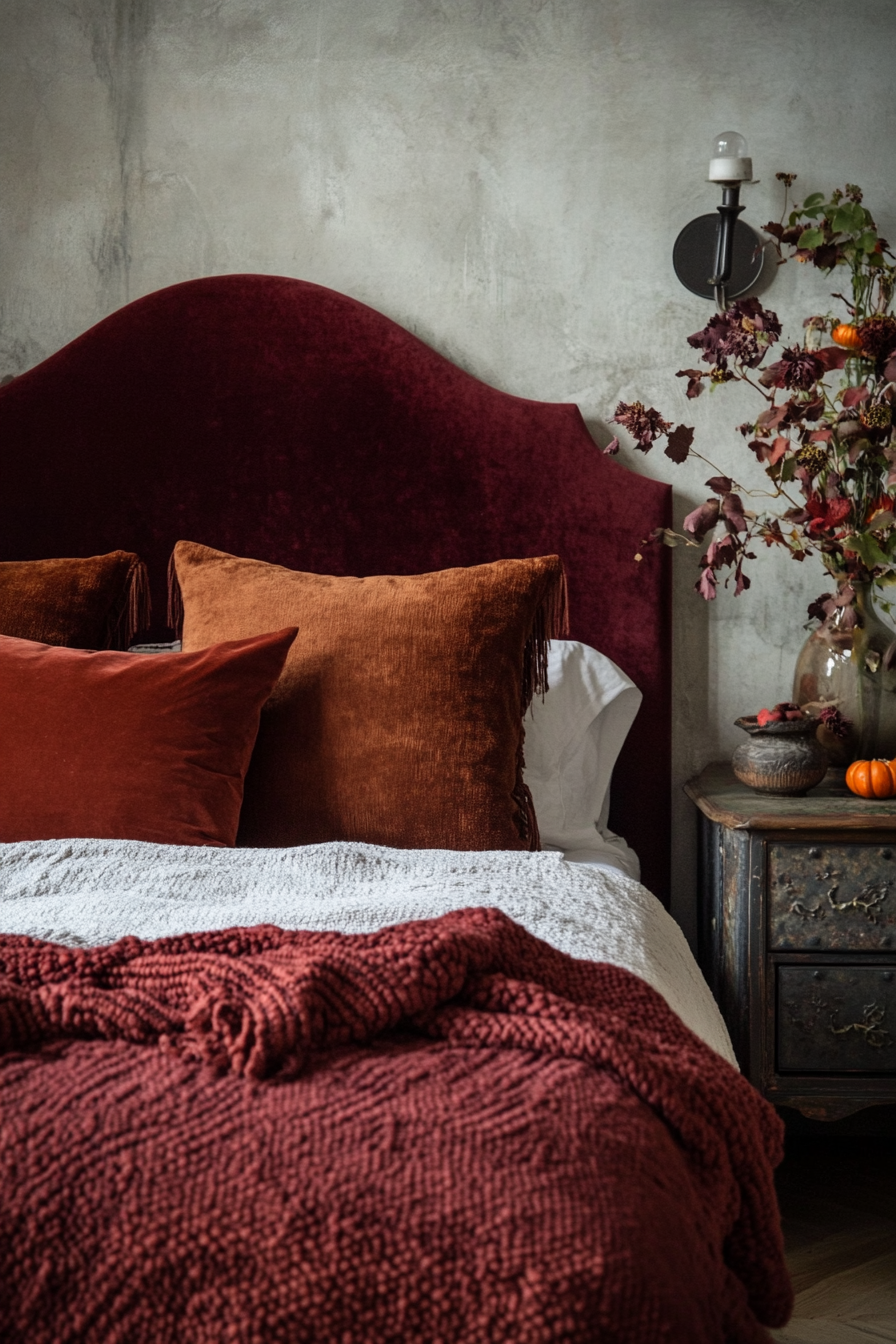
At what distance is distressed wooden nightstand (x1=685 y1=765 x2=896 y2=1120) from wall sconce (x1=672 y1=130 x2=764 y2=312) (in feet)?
3.60

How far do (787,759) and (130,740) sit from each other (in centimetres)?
109

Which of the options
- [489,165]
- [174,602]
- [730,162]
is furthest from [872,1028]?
[489,165]

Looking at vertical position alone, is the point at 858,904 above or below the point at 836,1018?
above

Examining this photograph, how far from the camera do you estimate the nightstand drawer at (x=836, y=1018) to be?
6.07 ft

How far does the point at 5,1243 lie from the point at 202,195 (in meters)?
2.24

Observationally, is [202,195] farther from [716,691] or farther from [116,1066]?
[116,1066]

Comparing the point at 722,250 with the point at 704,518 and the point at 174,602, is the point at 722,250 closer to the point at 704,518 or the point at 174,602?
the point at 704,518

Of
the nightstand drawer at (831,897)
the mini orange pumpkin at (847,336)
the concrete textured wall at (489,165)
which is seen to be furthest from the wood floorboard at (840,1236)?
the mini orange pumpkin at (847,336)

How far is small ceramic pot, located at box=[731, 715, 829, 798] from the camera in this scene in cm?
196

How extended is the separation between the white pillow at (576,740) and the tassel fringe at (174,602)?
698 millimetres

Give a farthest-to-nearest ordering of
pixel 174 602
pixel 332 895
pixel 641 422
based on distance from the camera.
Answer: pixel 174 602
pixel 641 422
pixel 332 895

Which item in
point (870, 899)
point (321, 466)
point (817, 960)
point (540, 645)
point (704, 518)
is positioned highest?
point (321, 466)

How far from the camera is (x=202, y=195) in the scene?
2449 millimetres

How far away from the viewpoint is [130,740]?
63.6 inches
